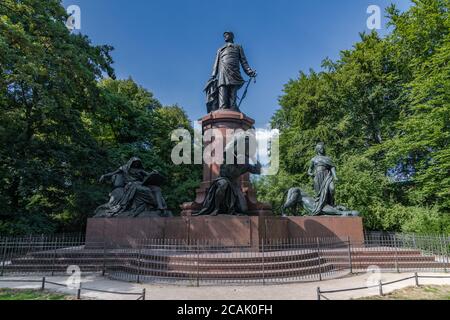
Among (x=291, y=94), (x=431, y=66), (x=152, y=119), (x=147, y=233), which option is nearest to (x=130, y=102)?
(x=152, y=119)

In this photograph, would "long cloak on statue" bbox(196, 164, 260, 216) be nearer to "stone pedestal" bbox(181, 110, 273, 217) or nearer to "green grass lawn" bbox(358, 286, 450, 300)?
"stone pedestal" bbox(181, 110, 273, 217)

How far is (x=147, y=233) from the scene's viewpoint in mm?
11914

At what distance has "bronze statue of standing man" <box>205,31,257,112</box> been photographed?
15.0m

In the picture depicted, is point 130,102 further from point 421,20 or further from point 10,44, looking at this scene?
point 421,20

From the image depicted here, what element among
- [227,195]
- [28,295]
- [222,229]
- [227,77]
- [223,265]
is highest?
[227,77]

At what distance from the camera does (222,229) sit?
11.1 meters

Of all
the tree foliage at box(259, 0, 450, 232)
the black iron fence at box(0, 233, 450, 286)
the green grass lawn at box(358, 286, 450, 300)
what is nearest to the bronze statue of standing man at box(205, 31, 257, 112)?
the black iron fence at box(0, 233, 450, 286)

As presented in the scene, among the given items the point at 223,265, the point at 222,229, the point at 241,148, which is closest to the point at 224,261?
the point at 223,265

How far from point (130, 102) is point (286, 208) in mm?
17811

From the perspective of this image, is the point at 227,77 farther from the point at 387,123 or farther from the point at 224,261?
the point at 387,123

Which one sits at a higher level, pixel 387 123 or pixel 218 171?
pixel 387 123

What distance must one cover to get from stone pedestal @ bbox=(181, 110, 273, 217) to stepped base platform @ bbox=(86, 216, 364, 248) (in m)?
0.79

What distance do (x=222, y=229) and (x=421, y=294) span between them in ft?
19.1

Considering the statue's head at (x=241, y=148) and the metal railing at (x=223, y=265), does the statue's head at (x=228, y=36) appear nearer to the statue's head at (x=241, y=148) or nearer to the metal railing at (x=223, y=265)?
the statue's head at (x=241, y=148)
